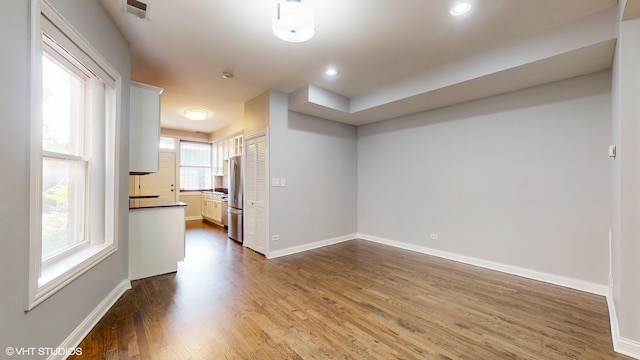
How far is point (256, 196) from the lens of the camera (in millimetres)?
4457

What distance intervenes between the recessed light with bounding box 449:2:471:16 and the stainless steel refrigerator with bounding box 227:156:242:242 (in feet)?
13.5

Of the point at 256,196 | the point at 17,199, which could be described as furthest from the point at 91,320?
the point at 256,196

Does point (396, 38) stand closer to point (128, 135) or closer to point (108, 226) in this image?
point (128, 135)

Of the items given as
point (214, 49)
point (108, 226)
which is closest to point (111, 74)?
point (214, 49)

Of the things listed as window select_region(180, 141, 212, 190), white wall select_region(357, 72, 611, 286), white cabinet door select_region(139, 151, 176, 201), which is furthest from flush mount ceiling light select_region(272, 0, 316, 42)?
window select_region(180, 141, 212, 190)

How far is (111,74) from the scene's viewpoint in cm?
240

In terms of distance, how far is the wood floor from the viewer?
1.87 metres

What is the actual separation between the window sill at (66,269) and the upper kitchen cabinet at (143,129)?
1.03m

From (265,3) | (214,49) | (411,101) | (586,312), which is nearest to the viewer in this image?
(265,3)

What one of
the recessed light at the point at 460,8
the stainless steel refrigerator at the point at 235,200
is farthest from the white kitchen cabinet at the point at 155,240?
the recessed light at the point at 460,8

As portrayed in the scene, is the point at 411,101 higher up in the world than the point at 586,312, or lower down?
higher up

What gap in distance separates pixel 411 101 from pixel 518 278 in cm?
277

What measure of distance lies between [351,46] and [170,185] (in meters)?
6.55

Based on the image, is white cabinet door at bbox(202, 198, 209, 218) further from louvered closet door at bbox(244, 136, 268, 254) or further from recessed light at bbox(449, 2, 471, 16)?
recessed light at bbox(449, 2, 471, 16)
